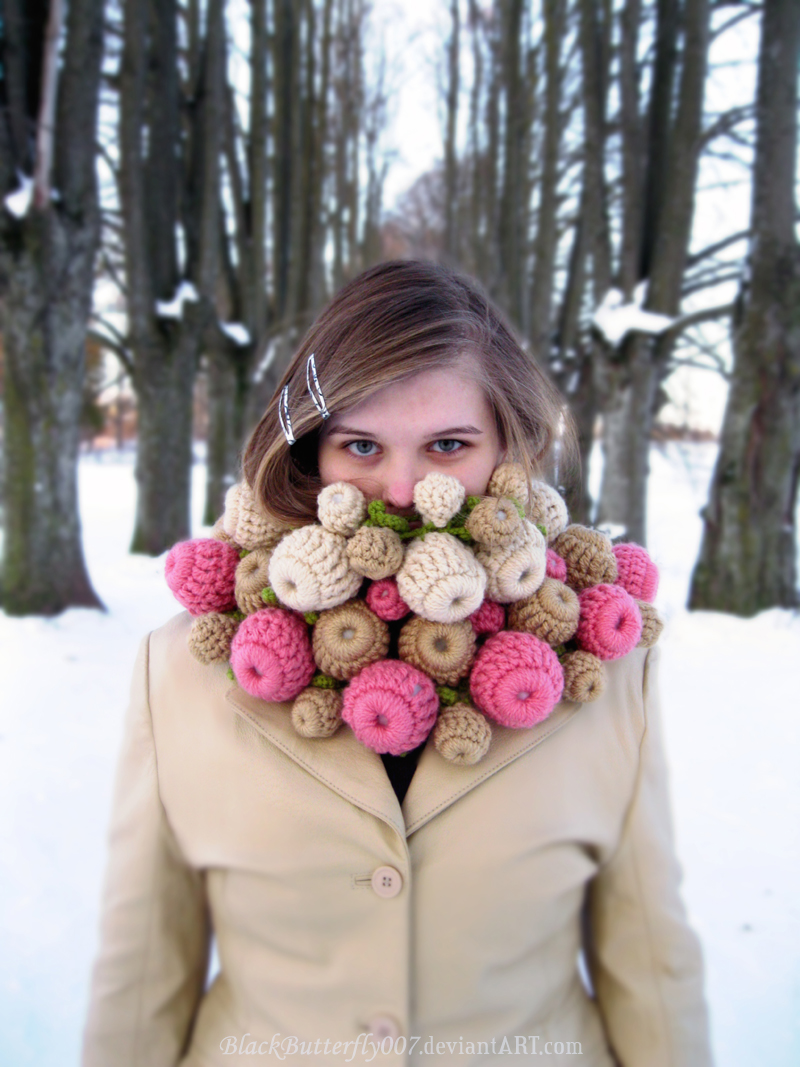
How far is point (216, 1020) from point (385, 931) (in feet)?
1.35

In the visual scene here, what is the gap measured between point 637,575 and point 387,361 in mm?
638

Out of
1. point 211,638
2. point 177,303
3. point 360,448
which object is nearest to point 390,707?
point 211,638

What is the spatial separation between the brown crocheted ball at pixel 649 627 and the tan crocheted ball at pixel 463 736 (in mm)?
373

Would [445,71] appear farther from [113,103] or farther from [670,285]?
[670,285]

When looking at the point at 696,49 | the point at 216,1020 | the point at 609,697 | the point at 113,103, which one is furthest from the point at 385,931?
the point at 113,103

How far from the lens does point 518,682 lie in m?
1.06

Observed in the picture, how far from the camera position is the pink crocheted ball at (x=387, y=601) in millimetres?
1113

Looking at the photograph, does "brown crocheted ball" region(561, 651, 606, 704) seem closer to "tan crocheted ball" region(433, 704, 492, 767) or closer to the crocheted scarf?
the crocheted scarf

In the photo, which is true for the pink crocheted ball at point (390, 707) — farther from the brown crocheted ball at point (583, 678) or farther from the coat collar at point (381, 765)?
the brown crocheted ball at point (583, 678)

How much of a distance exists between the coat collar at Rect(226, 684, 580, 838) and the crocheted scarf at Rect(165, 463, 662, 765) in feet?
0.12

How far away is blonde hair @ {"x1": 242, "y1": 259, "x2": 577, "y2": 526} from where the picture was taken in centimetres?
118

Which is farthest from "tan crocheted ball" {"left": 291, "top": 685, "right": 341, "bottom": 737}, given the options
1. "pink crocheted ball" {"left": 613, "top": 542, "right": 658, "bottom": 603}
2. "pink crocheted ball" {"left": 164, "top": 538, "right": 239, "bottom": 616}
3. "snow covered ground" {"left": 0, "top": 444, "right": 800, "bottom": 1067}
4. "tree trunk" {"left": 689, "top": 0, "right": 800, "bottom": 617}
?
"tree trunk" {"left": 689, "top": 0, "right": 800, "bottom": 617}

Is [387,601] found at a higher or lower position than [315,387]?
lower

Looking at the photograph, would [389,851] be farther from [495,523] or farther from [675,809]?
[675,809]
